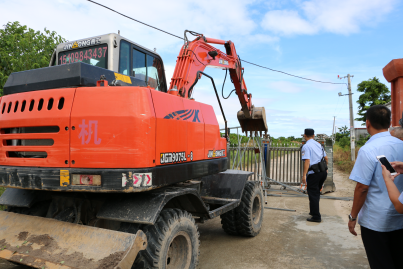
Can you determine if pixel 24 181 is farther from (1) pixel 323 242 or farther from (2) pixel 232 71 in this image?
(2) pixel 232 71

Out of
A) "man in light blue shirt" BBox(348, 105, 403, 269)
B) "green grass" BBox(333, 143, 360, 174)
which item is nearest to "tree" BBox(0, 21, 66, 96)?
"man in light blue shirt" BBox(348, 105, 403, 269)

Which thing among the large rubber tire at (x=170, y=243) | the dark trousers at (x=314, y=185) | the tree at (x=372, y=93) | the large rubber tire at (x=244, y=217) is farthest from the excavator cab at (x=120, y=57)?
the tree at (x=372, y=93)

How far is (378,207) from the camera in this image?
265cm

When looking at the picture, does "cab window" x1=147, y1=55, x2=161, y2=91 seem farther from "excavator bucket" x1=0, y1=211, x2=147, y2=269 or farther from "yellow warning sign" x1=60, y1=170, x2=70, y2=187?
"excavator bucket" x1=0, y1=211, x2=147, y2=269

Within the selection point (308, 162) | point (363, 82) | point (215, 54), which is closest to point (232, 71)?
point (215, 54)

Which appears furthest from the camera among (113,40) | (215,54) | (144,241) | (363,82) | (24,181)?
(363,82)

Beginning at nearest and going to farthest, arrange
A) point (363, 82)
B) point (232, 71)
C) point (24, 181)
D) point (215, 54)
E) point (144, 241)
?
point (144, 241) < point (24, 181) < point (215, 54) < point (232, 71) < point (363, 82)

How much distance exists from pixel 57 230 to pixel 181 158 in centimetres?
155

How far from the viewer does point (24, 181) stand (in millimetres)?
3094

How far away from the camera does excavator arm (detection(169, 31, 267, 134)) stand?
5.07m

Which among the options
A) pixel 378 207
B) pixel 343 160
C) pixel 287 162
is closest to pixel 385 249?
pixel 378 207

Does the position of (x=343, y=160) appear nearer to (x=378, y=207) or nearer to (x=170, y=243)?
(x=378, y=207)

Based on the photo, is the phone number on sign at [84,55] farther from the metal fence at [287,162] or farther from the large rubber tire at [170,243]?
the metal fence at [287,162]

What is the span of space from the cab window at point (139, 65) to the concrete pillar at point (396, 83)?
4.92 m
